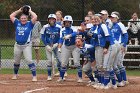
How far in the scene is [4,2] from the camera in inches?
807

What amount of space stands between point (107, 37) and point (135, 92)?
4.96 ft

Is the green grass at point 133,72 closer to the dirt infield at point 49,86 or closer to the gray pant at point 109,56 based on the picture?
the dirt infield at point 49,86

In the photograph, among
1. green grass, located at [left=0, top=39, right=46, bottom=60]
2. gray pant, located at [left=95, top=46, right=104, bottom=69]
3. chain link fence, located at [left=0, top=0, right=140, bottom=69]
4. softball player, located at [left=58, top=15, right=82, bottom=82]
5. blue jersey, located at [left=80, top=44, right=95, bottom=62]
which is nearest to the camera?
gray pant, located at [left=95, top=46, right=104, bottom=69]

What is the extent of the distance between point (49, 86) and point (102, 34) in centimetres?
199

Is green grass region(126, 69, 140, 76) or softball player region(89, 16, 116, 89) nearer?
softball player region(89, 16, 116, 89)

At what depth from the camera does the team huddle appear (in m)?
11.9

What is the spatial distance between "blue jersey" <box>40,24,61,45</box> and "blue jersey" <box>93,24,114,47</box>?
1961 millimetres

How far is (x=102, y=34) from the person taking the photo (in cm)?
1182

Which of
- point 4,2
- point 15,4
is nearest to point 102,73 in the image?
point 15,4

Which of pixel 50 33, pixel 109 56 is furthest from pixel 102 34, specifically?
pixel 50 33

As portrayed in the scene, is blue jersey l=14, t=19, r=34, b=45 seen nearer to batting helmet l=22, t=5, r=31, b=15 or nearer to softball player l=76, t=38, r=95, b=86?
batting helmet l=22, t=5, r=31, b=15

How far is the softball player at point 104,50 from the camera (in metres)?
11.8

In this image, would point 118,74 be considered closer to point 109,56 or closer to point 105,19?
point 109,56

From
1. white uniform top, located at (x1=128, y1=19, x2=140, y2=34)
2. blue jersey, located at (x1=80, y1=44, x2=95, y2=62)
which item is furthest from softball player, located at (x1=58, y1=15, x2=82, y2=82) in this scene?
white uniform top, located at (x1=128, y1=19, x2=140, y2=34)
